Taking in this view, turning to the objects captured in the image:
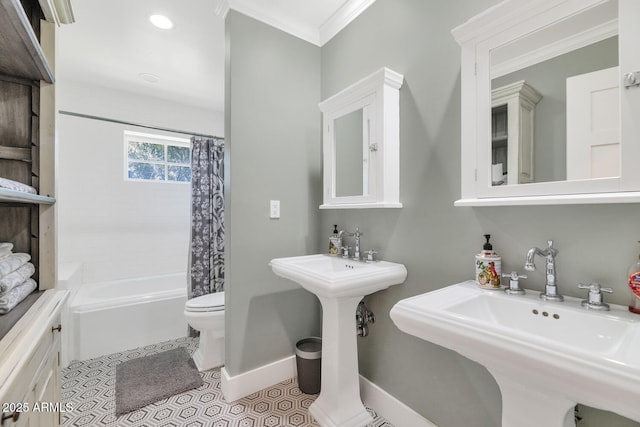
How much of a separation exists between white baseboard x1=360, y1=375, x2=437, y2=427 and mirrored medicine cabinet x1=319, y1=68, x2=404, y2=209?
3.40ft

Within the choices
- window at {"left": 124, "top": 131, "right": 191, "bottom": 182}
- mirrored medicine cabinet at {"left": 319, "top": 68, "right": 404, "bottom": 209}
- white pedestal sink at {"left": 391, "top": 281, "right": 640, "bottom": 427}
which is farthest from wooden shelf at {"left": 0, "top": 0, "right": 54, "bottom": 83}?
window at {"left": 124, "top": 131, "right": 191, "bottom": 182}

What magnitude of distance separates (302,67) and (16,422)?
213cm

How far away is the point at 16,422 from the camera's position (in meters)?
0.64

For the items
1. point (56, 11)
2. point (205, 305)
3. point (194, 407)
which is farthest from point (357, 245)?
point (56, 11)

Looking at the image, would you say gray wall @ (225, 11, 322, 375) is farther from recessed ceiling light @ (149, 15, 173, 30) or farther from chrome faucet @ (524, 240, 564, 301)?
chrome faucet @ (524, 240, 564, 301)

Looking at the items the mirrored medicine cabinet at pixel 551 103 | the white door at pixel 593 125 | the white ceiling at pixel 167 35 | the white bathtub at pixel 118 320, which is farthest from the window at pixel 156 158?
the white door at pixel 593 125

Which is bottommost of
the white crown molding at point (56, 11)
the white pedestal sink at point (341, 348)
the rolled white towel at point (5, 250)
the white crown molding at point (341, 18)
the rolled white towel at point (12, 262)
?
the white pedestal sink at point (341, 348)

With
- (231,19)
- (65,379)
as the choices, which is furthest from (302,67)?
(65,379)

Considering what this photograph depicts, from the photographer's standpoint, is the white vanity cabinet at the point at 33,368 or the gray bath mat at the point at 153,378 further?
the gray bath mat at the point at 153,378

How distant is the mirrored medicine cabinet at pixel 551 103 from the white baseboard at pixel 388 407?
109 centimetres

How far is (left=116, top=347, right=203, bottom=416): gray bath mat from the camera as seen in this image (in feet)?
5.58

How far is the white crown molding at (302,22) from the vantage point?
1.75m

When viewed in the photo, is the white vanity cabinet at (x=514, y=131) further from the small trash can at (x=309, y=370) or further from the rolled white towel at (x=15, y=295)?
the rolled white towel at (x=15, y=295)

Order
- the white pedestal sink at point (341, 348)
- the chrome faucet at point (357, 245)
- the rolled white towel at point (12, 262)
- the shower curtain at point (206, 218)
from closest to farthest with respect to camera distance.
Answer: the rolled white towel at point (12, 262)
the white pedestal sink at point (341, 348)
the chrome faucet at point (357, 245)
the shower curtain at point (206, 218)
